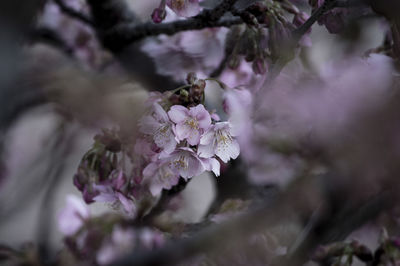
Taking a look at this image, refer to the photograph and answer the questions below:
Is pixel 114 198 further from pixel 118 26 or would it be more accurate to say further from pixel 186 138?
pixel 118 26

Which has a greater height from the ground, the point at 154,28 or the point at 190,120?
the point at 154,28

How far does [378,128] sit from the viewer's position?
1.42 feet

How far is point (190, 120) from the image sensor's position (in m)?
0.77

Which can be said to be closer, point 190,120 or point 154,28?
point 190,120

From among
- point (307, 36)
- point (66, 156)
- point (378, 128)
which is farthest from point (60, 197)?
point (378, 128)

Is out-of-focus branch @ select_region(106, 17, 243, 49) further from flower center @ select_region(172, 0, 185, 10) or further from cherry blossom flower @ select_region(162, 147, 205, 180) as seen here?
cherry blossom flower @ select_region(162, 147, 205, 180)

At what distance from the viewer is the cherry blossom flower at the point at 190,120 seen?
765mm

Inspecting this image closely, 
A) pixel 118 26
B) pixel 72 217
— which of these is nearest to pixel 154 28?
pixel 118 26

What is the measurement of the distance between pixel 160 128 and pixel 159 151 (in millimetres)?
53

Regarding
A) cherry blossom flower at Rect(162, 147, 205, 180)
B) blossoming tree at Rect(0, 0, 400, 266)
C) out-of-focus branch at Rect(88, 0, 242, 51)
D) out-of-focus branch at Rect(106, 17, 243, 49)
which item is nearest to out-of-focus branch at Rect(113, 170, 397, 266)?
blossoming tree at Rect(0, 0, 400, 266)

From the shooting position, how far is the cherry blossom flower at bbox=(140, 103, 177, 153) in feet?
2.52

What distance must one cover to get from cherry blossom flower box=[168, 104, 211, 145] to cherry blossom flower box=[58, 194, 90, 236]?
674 mm

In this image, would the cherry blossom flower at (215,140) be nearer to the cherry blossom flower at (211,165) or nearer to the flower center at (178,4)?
the cherry blossom flower at (211,165)

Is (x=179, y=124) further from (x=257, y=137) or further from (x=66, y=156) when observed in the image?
(x=66, y=156)
